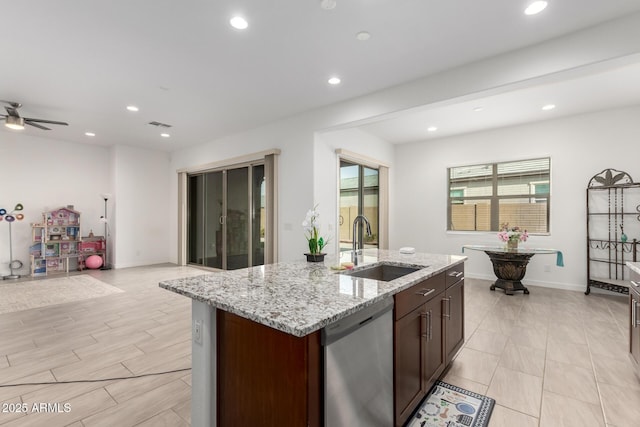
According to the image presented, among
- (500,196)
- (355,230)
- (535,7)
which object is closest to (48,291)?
(355,230)

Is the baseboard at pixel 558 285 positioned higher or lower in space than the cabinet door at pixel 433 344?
lower

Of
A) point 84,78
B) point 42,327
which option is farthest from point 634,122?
point 42,327

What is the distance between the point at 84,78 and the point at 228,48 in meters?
2.04

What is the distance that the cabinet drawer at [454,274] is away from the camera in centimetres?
234

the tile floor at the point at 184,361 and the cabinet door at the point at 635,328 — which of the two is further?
the cabinet door at the point at 635,328

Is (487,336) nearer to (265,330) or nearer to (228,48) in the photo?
(265,330)

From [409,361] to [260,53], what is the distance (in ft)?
10.0

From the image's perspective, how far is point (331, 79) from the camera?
3666mm

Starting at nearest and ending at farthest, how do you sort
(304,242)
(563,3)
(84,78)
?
(563,3)
(84,78)
(304,242)

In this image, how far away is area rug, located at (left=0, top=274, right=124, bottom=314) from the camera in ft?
→ 13.8

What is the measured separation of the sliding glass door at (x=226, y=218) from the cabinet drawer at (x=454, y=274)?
390 cm

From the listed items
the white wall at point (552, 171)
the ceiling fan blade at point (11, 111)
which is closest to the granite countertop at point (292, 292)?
the white wall at point (552, 171)

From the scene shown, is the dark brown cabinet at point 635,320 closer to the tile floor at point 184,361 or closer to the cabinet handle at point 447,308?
the tile floor at point 184,361

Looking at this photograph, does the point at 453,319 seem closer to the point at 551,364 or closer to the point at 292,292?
the point at 551,364
